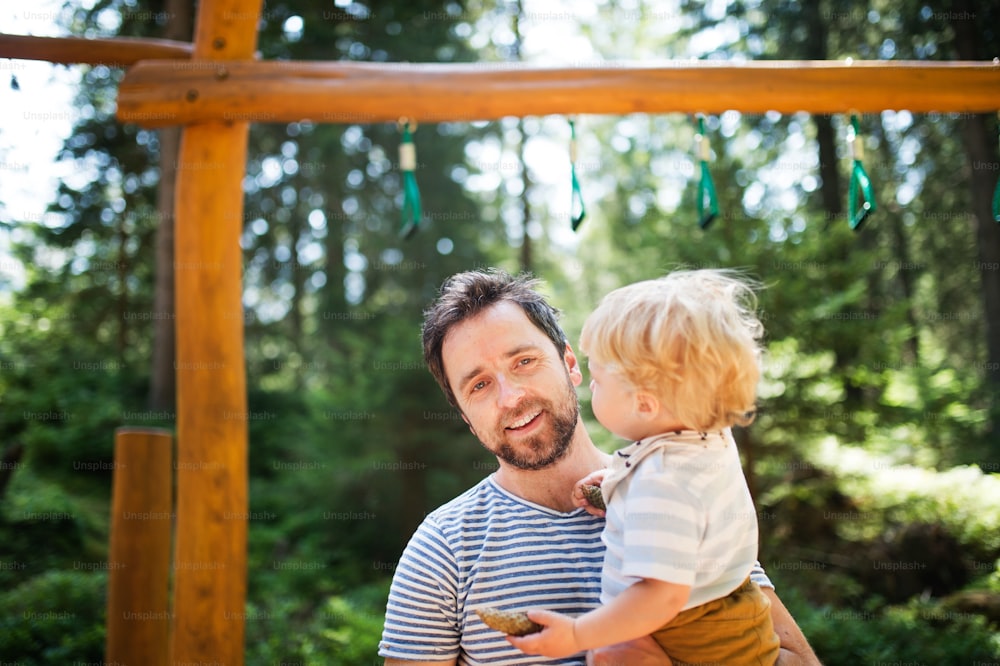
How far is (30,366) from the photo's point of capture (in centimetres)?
1003

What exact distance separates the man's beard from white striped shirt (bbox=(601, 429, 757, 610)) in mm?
287

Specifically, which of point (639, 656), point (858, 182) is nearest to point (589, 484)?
point (639, 656)

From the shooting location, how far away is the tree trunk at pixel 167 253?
8.68m

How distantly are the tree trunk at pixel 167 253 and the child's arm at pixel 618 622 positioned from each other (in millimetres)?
8903

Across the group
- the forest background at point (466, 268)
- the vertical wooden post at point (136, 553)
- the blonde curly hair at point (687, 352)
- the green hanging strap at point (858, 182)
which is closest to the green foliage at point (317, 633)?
the forest background at point (466, 268)

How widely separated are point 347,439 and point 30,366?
5.58 m

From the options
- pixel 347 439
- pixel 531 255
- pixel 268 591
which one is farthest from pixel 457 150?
pixel 268 591

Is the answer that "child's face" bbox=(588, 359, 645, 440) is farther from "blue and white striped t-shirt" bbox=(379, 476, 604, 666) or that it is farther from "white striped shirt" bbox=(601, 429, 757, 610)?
"blue and white striped t-shirt" bbox=(379, 476, 604, 666)

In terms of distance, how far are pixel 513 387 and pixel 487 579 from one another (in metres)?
0.47

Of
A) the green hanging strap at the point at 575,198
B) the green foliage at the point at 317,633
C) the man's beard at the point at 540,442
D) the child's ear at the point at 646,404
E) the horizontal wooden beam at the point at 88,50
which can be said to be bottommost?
the green foliage at the point at 317,633

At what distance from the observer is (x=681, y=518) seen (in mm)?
1349

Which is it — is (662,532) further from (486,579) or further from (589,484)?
(486,579)

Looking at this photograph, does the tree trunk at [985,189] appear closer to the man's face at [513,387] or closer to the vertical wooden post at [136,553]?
the man's face at [513,387]

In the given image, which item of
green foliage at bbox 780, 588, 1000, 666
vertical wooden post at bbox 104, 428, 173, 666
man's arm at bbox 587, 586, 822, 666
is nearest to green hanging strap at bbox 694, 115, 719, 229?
man's arm at bbox 587, 586, 822, 666
